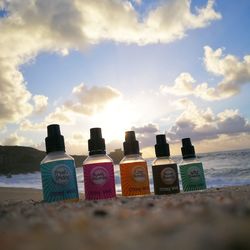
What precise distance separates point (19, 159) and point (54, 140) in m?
68.4

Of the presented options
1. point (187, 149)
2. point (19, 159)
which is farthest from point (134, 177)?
point (19, 159)

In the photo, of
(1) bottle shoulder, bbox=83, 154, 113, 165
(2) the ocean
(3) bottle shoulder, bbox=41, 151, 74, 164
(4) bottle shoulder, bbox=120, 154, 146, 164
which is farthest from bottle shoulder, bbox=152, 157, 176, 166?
(2) the ocean

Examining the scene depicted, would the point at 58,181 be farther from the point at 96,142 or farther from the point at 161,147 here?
the point at 161,147

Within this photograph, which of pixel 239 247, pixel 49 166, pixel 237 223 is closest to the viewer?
pixel 239 247

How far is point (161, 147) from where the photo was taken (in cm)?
418

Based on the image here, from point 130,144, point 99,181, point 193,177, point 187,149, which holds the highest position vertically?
point 130,144

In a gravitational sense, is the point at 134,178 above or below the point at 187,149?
below

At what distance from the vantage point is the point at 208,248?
0.74 m

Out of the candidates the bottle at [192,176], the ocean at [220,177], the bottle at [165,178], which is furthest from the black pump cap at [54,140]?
the ocean at [220,177]

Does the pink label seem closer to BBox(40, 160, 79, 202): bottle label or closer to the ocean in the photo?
BBox(40, 160, 79, 202): bottle label

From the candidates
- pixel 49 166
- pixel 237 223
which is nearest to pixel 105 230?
pixel 237 223

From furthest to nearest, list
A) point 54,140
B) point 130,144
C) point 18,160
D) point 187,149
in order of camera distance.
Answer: point 18,160 < point 187,149 < point 130,144 < point 54,140

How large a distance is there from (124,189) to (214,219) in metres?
2.83

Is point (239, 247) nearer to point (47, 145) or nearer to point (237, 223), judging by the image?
point (237, 223)
